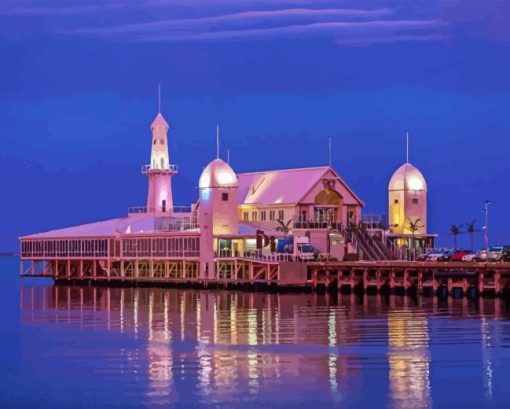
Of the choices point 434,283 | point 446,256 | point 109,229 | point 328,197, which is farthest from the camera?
point 109,229

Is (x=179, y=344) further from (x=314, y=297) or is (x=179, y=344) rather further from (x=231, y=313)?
(x=314, y=297)

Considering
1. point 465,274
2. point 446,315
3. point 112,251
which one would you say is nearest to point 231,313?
point 446,315

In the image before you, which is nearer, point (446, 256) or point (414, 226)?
point (446, 256)

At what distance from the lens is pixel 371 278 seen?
10444 cm

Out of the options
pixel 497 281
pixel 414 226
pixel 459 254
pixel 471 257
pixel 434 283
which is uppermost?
pixel 414 226

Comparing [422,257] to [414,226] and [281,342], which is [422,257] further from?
[281,342]

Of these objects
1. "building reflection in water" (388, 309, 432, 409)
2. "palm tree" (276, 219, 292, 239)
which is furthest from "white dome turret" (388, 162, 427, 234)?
"building reflection in water" (388, 309, 432, 409)

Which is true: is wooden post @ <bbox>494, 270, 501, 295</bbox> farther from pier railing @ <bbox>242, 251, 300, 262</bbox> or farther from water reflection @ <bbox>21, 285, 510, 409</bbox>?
pier railing @ <bbox>242, 251, 300, 262</bbox>

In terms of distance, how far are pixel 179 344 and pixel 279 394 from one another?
49.5 feet

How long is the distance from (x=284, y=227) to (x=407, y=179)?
54.8 feet

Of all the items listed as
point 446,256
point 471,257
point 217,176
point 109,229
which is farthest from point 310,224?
point 109,229

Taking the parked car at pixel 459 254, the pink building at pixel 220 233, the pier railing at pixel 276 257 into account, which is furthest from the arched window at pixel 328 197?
the parked car at pixel 459 254

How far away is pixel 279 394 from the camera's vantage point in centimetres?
4528

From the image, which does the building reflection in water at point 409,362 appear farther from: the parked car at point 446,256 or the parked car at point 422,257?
the parked car at point 422,257
